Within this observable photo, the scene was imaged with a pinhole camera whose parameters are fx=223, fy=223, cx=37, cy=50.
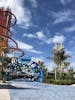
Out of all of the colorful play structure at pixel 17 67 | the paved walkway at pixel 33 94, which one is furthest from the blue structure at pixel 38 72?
the paved walkway at pixel 33 94

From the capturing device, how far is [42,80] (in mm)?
60688

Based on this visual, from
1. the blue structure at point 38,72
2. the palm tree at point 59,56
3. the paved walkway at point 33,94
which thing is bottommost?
the paved walkway at point 33,94

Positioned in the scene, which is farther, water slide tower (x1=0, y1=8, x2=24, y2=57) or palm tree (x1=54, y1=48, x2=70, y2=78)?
palm tree (x1=54, y1=48, x2=70, y2=78)

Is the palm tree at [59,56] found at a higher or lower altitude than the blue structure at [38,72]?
higher

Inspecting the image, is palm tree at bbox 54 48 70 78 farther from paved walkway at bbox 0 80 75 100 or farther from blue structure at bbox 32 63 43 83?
paved walkway at bbox 0 80 75 100

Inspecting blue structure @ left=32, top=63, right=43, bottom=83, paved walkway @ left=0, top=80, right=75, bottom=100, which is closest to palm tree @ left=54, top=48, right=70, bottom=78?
blue structure @ left=32, top=63, right=43, bottom=83

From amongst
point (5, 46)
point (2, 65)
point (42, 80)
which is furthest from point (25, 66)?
point (5, 46)

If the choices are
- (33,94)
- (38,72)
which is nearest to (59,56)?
(38,72)

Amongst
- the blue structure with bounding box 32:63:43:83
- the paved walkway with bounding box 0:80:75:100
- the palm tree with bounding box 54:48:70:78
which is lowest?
the paved walkway with bounding box 0:80:75:100

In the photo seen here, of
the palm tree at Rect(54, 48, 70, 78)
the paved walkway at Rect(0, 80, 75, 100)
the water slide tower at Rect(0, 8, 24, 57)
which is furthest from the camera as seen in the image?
the palm tree at Rect(54, 48, 70, 78)

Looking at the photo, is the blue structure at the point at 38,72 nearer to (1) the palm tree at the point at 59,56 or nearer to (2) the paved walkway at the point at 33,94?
(1) the palm tree at the point at 59,56

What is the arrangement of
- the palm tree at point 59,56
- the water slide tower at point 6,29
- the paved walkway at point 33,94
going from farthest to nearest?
1. the palm tree at point 59,56
2. the water slide tower at point 6,29
3. the paved walkway at point 33,94

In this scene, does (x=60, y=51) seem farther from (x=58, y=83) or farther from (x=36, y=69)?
(x=58, y=83)

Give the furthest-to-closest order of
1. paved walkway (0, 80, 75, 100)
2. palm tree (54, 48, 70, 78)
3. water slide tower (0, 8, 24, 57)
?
palm tree (54, 48, 70, 78) → water slide tower (0, 8, 24, 57) → paved walkway (0, 80, 75, 100)
